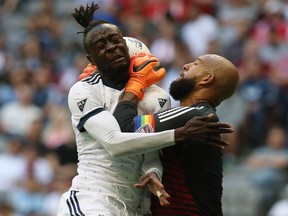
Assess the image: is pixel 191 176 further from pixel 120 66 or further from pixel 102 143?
pixel 120 66

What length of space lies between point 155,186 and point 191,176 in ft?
1.06

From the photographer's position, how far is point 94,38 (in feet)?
20.7

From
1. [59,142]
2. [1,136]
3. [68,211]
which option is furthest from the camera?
[1,136]

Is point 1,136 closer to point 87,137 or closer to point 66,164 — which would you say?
point 66,164

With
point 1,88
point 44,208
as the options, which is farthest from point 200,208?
point 1,88

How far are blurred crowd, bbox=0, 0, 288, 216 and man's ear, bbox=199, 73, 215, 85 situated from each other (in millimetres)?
3719

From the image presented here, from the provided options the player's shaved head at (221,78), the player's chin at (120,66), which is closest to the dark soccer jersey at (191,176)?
the player's shaved head at (221,78)

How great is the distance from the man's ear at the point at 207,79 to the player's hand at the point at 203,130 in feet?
1.26

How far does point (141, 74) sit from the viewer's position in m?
6.34

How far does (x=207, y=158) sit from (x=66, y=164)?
5970mm

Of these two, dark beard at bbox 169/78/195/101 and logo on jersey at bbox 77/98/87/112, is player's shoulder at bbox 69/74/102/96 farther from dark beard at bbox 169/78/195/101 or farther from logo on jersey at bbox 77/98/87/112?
dark beard at bbox 169/78/195/101

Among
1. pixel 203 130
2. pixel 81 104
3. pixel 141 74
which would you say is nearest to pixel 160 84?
pixel 141 74

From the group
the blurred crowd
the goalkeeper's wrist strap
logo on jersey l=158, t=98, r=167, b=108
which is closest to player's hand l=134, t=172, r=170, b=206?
the goalkeeper's wrist strap

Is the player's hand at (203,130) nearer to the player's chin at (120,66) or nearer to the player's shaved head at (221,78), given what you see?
the player's shaved head at (221,78)
